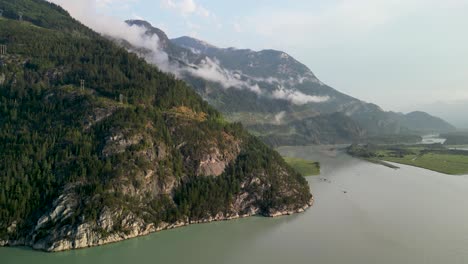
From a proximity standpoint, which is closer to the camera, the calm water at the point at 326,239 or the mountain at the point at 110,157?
the calm water at the point at 326,239

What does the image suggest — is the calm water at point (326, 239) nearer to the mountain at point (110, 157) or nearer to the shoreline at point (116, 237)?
the shoreline at point (116, 237)

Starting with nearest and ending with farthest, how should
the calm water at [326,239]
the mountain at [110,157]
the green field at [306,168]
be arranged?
the calm water at [326,239] → the mountain at [110,157] → the green field at [306,168]

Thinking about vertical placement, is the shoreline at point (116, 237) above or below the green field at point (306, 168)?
below

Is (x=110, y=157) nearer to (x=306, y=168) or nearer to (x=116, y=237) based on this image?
(x=116, y=237)

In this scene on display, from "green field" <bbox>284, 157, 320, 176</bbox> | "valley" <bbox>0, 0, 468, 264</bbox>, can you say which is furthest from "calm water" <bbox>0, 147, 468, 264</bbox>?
"green field" <bbox>284, 157, 320, 176</bbox>

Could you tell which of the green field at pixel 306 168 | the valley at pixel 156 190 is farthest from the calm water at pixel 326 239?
the green field at pixel 306 168

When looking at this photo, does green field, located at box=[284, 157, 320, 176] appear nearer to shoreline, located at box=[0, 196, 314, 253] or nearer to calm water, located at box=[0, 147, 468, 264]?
calm water, located at box=[0, 147, 468, 264]
